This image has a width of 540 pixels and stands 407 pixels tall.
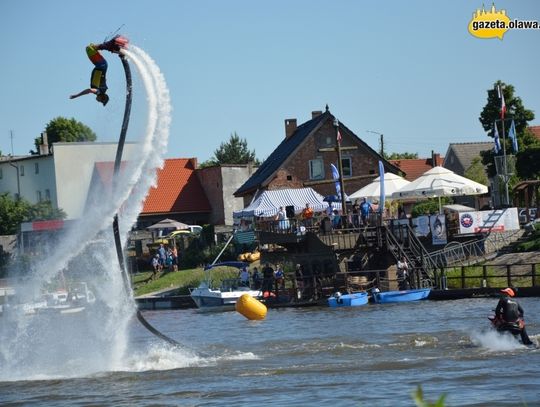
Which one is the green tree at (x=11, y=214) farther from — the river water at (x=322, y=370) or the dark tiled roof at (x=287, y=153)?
the river water at (x=322, y=370)

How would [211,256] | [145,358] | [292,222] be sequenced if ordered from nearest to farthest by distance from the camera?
[145,358], [292,222], [211,256]

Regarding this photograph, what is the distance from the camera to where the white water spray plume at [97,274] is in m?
22.5

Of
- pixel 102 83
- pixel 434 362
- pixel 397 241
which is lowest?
pixel 434 362

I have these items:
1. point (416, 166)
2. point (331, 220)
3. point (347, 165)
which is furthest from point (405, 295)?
point (416, 166)

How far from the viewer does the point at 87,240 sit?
2342cm

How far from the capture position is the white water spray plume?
2245 centimetres

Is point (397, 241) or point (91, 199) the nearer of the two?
point (91, 199)

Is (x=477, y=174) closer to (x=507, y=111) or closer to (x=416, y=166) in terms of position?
(x=507, y=111)

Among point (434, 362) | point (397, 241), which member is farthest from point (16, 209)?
point (434, 362)

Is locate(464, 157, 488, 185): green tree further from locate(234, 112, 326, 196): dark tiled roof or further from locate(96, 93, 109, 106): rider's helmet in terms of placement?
locate(96, 93, 109, 106): rider's helmet

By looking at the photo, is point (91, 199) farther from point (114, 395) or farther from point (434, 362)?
point (434, 362)

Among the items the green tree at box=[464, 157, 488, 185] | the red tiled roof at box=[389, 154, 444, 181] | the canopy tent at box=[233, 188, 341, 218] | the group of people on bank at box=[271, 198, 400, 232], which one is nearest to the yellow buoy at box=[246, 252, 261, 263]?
the canopy tent at box=[233, 188, 341, 218]

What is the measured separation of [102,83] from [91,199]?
3370mm

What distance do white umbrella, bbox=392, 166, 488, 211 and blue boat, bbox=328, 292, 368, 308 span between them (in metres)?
7.65
